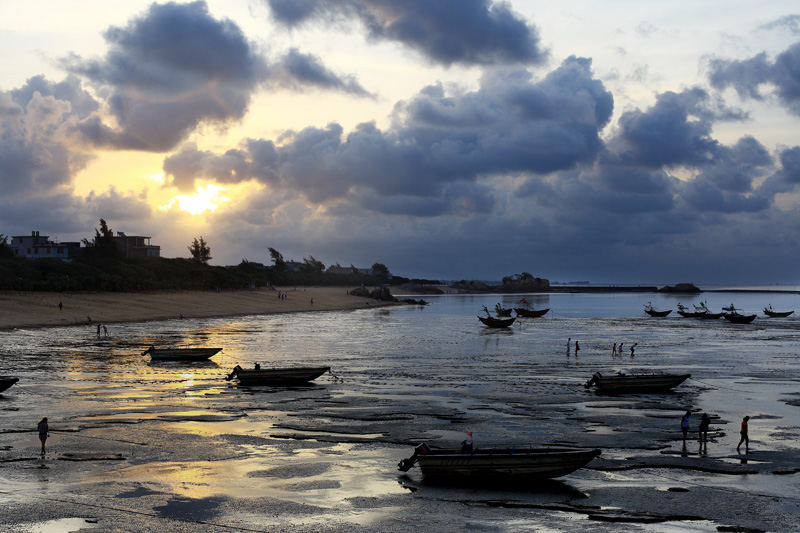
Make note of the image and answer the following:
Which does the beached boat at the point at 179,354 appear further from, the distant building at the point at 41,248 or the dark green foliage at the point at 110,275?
the distant building at the point at 41,248

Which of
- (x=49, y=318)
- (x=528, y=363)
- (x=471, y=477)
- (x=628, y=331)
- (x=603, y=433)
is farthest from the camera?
(x=628, y=331)

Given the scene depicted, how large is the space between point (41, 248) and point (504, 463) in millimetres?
153103

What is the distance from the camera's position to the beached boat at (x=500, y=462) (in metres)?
21.7

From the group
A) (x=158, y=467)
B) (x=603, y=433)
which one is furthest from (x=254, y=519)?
(x=603, y=433)

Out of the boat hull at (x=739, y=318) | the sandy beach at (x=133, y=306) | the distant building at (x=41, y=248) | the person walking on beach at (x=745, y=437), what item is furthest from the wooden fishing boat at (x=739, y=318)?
the distant building at (x=41, y=248)

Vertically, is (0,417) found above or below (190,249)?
below

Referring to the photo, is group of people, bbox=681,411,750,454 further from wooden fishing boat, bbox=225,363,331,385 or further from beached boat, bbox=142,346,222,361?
beached boat, bbox=142,346,222,361

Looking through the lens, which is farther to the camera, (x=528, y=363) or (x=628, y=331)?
(x=628, y=331)

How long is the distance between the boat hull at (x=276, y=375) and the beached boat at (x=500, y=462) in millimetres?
20539

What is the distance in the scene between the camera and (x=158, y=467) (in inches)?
891

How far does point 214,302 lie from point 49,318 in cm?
4564

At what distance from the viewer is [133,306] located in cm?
10156

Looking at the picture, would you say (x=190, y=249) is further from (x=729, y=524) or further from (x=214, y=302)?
(x=729, y=524)

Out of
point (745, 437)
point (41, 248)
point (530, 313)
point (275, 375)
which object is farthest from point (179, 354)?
point (41, 248)
